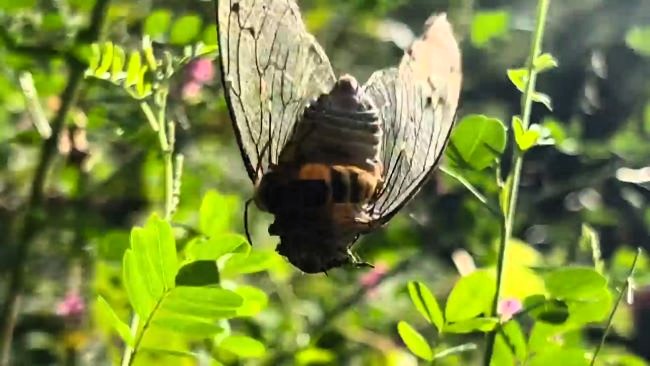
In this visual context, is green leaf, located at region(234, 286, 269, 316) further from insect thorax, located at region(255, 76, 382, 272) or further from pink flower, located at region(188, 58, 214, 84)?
pink flower, located at region(188, 58, 214, 84)

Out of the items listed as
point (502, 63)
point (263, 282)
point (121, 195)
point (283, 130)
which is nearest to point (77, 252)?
point (121, 195)

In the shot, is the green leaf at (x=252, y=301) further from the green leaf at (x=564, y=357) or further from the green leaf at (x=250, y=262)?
the green leaf at (x=564, y=357)

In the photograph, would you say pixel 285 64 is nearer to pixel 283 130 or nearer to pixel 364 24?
pixel 283 130

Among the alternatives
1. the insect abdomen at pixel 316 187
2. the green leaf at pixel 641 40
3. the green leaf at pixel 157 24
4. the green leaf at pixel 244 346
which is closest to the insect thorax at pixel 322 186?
the insect abdomen at pixel 316 187

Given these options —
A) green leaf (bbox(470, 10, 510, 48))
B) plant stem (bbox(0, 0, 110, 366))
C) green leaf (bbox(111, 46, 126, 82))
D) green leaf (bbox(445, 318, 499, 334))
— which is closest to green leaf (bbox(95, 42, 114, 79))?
green leaf (bbox(111, 46, 126, 82))

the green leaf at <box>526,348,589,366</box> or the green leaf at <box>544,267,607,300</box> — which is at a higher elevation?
the green leaf at <box>544,267,607,300</box>

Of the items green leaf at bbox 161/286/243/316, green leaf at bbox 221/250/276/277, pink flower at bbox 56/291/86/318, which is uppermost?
green leaf at bbox 161/286/243/316

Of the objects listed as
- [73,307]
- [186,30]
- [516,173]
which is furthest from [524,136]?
[73,307]
